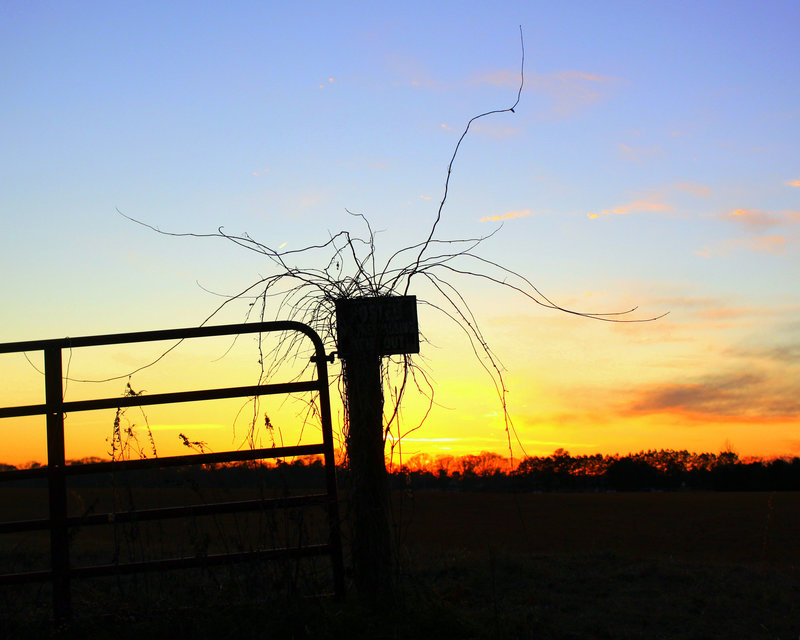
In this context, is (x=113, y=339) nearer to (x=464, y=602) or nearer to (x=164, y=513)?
(x=164, y=513)

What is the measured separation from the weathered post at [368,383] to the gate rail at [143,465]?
28cm

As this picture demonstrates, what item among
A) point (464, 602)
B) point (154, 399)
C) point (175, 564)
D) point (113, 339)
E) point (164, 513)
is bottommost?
point (464, 602)

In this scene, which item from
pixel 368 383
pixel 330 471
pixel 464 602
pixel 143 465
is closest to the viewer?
pixel 143 465

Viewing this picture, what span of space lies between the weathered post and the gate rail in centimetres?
28

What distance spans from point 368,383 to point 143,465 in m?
1.70

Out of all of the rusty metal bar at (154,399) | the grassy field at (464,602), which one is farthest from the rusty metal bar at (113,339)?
the grassy field at (464,602)

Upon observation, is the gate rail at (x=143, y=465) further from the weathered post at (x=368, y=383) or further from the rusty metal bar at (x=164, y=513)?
the weathered post at (x=368, y=383)

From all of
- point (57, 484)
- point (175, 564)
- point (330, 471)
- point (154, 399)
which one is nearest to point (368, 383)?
point (330, 471)

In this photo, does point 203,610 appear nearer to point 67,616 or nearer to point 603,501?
point 67,616

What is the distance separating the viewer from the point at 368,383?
217 inches

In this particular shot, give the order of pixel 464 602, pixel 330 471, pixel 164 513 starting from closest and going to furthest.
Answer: pixel 164 513 → pixel 330 471 → pixel 464 602

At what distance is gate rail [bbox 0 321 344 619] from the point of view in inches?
192

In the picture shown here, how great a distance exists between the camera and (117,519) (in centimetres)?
491

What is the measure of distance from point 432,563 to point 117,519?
3771 mm
